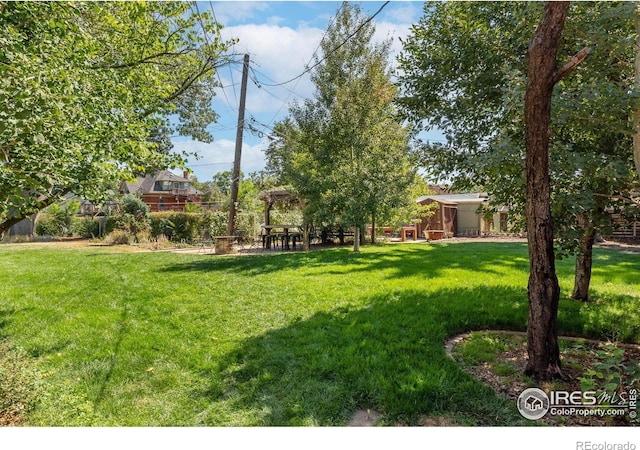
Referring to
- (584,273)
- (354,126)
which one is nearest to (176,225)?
(354,126)

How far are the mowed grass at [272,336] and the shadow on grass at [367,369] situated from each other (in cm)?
2

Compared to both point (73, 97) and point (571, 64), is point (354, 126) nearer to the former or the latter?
point (571, 64)

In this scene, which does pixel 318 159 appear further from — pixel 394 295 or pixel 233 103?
pixel 394 295

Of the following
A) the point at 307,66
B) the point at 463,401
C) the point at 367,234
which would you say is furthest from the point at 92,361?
the point at 367,234

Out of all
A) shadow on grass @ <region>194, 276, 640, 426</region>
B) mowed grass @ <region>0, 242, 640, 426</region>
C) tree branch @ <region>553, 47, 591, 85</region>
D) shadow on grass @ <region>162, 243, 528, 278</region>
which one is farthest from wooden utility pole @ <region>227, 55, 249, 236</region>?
tree branch @ <region>553, 47, 591, 85</region>

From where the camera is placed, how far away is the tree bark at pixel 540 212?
9.14 feet

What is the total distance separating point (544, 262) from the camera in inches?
114

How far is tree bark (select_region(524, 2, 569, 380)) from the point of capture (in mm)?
2787

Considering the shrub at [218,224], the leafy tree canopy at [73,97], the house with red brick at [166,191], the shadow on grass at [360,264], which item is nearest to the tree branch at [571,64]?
the leafy tree canopy at [73,97]

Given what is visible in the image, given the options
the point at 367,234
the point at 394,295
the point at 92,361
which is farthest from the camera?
the point at 367,234

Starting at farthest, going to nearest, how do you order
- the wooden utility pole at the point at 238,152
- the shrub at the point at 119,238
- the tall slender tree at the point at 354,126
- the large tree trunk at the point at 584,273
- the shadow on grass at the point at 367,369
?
the shrub at the point at 119,238 < the wooden utility pole at the point at 238,152 < the tall slender tree at the point at 354,126 < the large tree trunk at the point at 584,273 < the shadow on grass at the point at 367,369

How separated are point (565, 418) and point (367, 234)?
48.0 ft

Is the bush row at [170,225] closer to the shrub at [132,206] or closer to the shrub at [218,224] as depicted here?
the shrub at [218,224]
